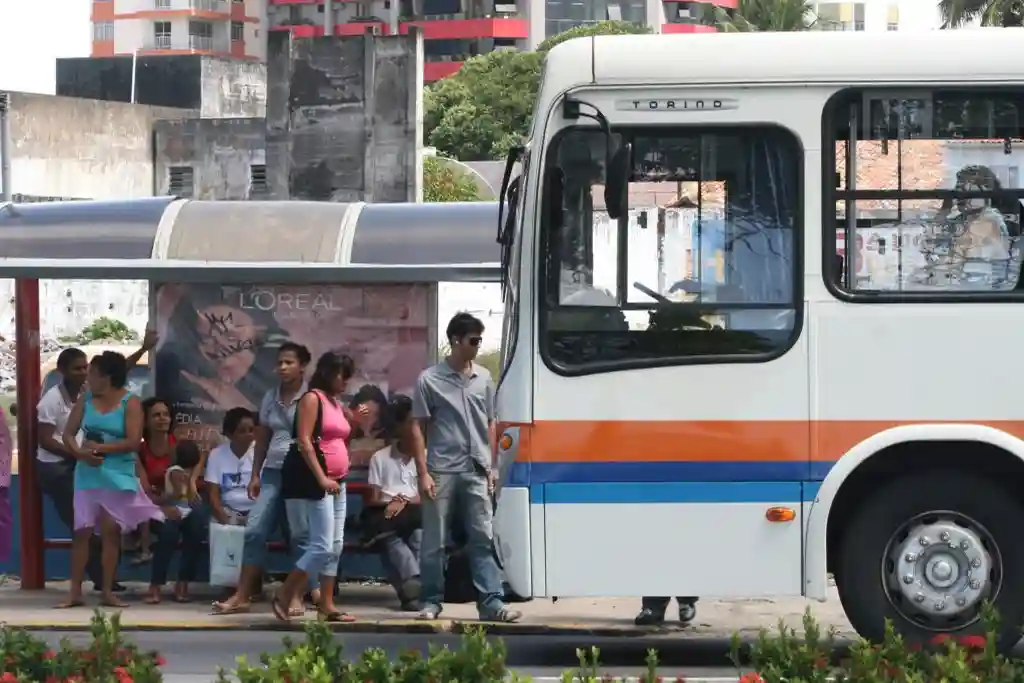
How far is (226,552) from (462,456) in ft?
6.30

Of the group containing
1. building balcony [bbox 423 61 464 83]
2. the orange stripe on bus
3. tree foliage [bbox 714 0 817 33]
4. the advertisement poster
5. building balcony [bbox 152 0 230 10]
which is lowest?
the orange stripe on bus

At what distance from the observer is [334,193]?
29.9 m

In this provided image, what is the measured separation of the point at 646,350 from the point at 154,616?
429cm

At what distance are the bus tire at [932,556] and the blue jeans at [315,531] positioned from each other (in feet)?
11.0

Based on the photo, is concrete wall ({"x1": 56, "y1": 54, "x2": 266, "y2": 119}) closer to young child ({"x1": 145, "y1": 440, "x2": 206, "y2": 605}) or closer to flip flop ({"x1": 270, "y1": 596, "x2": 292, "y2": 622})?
young child ({"x1": 145, "y1": 440, "x2": 206, "y2": 605})

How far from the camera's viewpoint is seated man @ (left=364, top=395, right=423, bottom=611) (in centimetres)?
1155

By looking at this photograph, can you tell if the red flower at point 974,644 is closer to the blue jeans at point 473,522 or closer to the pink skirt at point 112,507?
the blue jeans at point 473,522

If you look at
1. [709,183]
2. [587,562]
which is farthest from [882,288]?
[587,562]

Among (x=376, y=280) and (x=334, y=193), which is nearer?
(x=376, y=280)

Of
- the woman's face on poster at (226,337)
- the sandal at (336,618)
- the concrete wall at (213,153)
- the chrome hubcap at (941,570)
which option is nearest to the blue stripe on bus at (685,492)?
the chrome hubcap at (941,570)

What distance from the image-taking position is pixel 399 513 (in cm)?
1161

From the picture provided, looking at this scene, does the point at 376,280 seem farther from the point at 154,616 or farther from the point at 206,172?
the point at 206,172

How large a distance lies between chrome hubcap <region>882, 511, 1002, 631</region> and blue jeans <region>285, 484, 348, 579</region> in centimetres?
354

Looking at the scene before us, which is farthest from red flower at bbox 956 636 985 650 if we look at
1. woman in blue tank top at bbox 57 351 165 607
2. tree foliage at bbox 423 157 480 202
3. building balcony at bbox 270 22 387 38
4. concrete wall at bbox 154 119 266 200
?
building balcony at bbox 270 22 387 38
